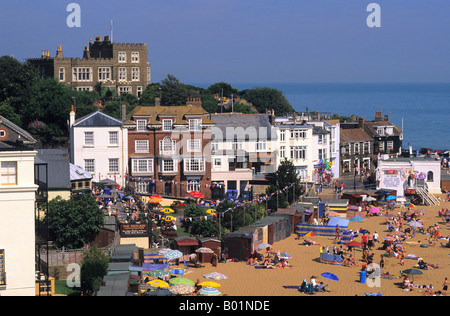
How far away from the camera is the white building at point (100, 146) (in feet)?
208

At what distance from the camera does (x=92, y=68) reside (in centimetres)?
10919

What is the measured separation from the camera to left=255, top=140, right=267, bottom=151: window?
2761 inches

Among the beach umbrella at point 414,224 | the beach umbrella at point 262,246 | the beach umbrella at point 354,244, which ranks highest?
the beach umbrella at point 414,224

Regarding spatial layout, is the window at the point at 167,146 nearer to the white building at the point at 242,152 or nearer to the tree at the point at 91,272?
the white building at the point at 242,152

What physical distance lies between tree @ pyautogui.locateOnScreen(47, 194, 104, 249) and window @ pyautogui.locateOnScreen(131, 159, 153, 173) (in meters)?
23.8

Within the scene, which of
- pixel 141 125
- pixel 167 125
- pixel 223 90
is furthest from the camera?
pixel 223 90

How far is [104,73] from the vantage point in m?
110

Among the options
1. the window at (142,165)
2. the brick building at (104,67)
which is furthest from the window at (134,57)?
the window at (142,165)

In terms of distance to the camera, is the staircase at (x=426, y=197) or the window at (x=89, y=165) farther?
the staircase at (x=426, y=197)

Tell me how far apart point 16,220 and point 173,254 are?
58.4ft

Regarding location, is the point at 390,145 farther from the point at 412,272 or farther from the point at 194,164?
the point at 412,272

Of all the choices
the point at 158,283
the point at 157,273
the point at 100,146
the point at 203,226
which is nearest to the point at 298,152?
the point at 100,146

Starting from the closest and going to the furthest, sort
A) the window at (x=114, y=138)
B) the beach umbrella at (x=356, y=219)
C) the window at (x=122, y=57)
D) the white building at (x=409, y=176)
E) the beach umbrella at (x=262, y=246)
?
1. the beach umbrella at (x=262, y=246)
2. the beach umbrella at (x=356, y=219)
3. the window at (x=114, y=138)
4. the white building at (x=409, y=176)
5. the window at (x=122, y=57)

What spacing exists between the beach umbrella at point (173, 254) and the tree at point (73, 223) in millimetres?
4330
